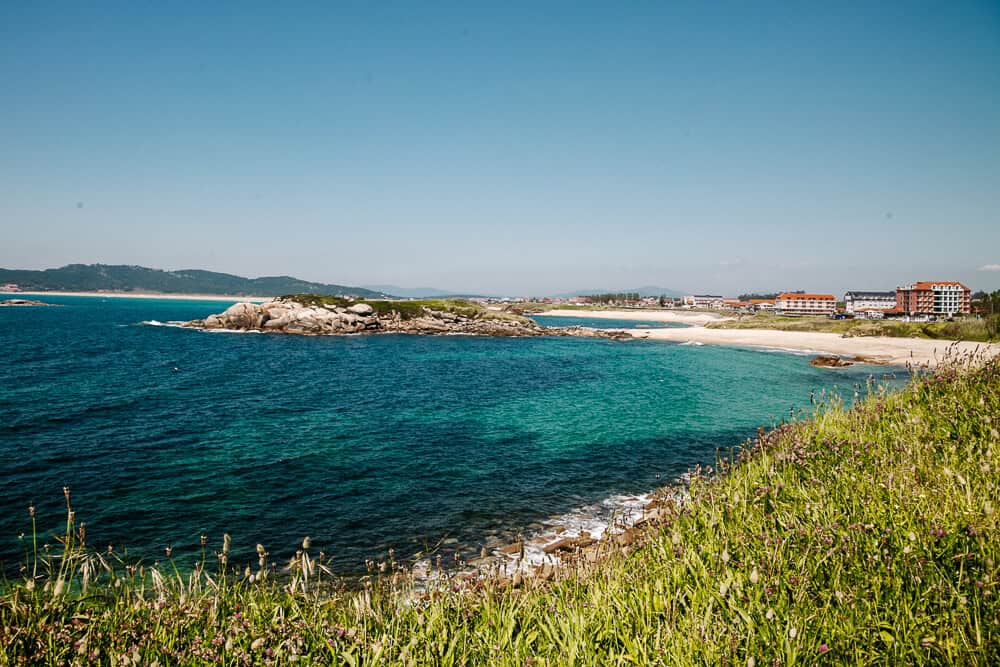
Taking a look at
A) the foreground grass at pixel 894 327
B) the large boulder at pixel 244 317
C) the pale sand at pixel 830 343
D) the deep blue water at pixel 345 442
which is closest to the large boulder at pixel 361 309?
the large boulder at pixel 244 317

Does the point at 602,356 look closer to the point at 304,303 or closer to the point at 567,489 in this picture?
the point at 567,489

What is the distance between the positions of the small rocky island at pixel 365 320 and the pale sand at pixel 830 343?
557 inches

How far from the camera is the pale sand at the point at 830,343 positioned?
58.4m

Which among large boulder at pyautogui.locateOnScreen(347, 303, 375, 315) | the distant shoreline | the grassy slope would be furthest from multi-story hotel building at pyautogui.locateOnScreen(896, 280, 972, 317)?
large boulder at pyautogui.locateOnScreen(347, 303, 375, 315)

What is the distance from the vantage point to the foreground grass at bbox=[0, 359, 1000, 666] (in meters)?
4.13

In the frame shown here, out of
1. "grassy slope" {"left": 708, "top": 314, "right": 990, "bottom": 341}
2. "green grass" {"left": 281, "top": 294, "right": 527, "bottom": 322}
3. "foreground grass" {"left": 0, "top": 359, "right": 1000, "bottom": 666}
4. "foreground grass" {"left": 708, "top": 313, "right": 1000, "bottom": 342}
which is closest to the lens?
"foreground grass" {"left": 0, "top": 359, "right": 1000, "bottom": 666}

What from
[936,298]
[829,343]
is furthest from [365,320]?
[936,298]

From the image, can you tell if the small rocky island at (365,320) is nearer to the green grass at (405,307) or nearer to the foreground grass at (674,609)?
the green grass at (405,307)

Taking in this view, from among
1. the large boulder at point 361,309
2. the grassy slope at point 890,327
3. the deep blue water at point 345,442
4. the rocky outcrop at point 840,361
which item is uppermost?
the large boulder at point 361,309

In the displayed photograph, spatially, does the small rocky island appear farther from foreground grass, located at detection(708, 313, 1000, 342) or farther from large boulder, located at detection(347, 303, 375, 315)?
foreground grass, located at detection(708, 313, 1000, 342)

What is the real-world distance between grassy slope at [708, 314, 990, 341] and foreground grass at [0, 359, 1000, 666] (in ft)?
223

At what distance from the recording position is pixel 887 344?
237 feet

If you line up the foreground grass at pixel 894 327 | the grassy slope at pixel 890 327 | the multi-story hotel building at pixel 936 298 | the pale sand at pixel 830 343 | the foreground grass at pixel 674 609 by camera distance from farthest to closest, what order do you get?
the multi-story hotel building at pixel 936 298 → the grassy slope at pixel 890 327 → the foreground grass at pixel 894 327 → the pale sand at pixel 830 343 → the foreground grass at pixel 674 609

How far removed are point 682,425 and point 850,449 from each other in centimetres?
1873
